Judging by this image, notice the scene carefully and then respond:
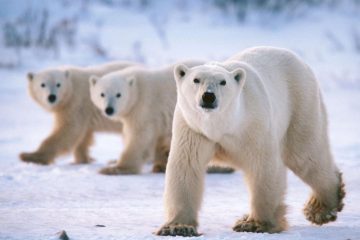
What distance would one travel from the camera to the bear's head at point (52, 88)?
328 inches

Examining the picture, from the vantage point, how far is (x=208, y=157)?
4230 millimetres

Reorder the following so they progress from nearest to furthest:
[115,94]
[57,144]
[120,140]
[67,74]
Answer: [115,94] → [57,144] → [67,74] → [120,140]

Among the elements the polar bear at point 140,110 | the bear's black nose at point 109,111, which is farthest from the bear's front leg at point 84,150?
the bear's black nose at point 109,111

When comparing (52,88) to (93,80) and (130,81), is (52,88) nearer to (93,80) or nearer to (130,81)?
→ (93,80)

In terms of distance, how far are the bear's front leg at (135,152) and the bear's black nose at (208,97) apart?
352 centimetres

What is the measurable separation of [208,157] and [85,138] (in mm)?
4701

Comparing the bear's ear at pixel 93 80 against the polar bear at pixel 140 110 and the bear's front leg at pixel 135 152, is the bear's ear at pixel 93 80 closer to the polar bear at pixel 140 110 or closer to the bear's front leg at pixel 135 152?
the polar bear at pixel 140 110

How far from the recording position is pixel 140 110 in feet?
24.5

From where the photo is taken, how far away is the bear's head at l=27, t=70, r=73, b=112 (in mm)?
8320

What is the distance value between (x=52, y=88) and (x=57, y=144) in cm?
65

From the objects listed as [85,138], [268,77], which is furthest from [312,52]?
[268,77]

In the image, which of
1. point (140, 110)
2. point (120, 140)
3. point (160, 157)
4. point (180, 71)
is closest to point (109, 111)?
point (140, 110)

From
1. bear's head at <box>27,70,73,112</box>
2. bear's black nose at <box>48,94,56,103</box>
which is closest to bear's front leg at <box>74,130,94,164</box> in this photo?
bear's head at <box>27,70,73,112</box>

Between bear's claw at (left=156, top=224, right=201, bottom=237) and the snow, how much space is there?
0.26ft
